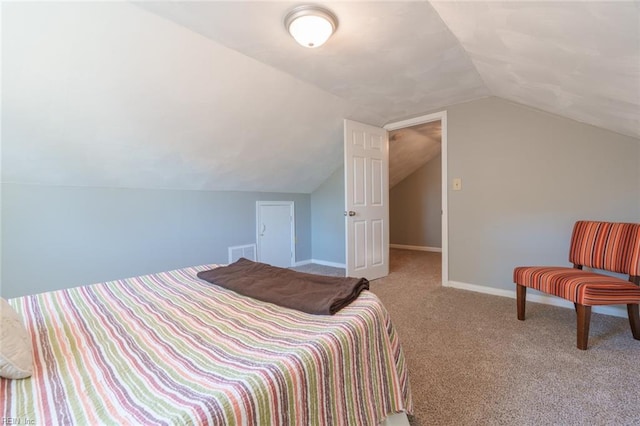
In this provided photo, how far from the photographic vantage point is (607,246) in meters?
2.14

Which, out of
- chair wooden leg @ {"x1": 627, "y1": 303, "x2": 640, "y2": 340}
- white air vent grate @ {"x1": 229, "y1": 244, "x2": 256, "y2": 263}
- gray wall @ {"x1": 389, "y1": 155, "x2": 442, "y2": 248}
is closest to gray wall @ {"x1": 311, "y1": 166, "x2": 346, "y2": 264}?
white air vent grate @ {"x1": 229, "y1": 244, "x2": 256, "y2": 263}

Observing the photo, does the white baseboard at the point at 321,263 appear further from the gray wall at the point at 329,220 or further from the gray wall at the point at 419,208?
the gray wall at the point at 419,208

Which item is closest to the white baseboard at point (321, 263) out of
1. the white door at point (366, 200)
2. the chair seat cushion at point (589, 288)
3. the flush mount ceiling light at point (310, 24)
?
the white door at point (366, 200)

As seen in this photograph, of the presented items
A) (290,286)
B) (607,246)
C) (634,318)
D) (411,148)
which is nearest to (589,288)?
(634,318)

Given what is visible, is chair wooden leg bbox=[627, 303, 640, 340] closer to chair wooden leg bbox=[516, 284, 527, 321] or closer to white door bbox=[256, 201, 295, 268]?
chair wooden leg bbox=[516, 284, 527, 321]

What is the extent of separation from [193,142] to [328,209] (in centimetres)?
237

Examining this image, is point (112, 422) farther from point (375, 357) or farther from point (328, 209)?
point (328, 209)

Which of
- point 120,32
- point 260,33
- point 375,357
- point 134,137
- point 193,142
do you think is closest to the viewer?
point 375,357

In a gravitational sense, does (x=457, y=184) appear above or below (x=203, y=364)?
above

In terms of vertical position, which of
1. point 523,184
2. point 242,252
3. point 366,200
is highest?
point 523,184

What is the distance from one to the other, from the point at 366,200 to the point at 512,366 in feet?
7.34

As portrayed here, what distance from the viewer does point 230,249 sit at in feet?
12.0

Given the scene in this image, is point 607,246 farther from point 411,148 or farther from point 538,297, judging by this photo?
point 411,148

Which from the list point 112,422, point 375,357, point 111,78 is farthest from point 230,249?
point 112,422
